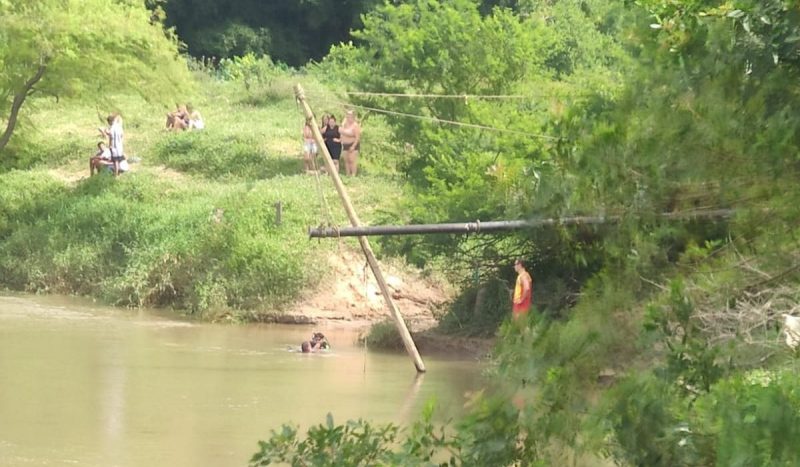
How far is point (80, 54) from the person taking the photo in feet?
108

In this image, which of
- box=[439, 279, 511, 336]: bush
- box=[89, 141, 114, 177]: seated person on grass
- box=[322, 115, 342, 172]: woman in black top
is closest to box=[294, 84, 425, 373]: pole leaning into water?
box=[439, 279, 511, 336]: bush

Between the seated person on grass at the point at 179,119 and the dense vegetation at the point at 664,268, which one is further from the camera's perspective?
the seated person on grass at the point at 179,119

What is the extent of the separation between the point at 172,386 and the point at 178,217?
11.1m

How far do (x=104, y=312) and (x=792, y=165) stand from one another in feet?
76.2

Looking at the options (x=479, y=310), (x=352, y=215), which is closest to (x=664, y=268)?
(x=352, y=215)

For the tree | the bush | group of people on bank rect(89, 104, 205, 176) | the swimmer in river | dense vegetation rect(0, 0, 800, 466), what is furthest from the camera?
group of people on bank rect(89, 104, 205, 176)

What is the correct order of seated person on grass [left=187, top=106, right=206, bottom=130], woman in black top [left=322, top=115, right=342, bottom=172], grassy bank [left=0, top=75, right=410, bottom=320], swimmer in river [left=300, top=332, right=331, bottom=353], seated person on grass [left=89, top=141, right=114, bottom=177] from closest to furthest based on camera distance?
swimmer in river [left=300, top=332, right=331, bottom=353] → grassy bank [left=0, top=75, right=410, bottom=320] → woman in black top [left=322, top=115, right=342, bottom=172] → seated person on grass [left=89, top=141, right=114, bottom=177] → seated person on grass [left=187, top=106, right=206, bottom=130]

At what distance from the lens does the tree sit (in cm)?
3228

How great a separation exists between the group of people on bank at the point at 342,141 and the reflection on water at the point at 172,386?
6.68 meters

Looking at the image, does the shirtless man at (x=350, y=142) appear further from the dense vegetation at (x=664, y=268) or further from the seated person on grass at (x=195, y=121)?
the dense vegetation at (x=664, y=268)

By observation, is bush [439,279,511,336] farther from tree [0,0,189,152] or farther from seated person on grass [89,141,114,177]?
seated person on grass [89,141,114,177]

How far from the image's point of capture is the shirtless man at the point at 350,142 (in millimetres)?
33719

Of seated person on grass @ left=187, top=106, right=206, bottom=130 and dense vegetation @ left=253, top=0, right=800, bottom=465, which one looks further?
seated person on grass @ left=187, top=106, right=206, bottom=130

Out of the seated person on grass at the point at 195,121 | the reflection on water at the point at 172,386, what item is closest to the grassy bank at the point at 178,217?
the seated person on grass at the point at 195,121
